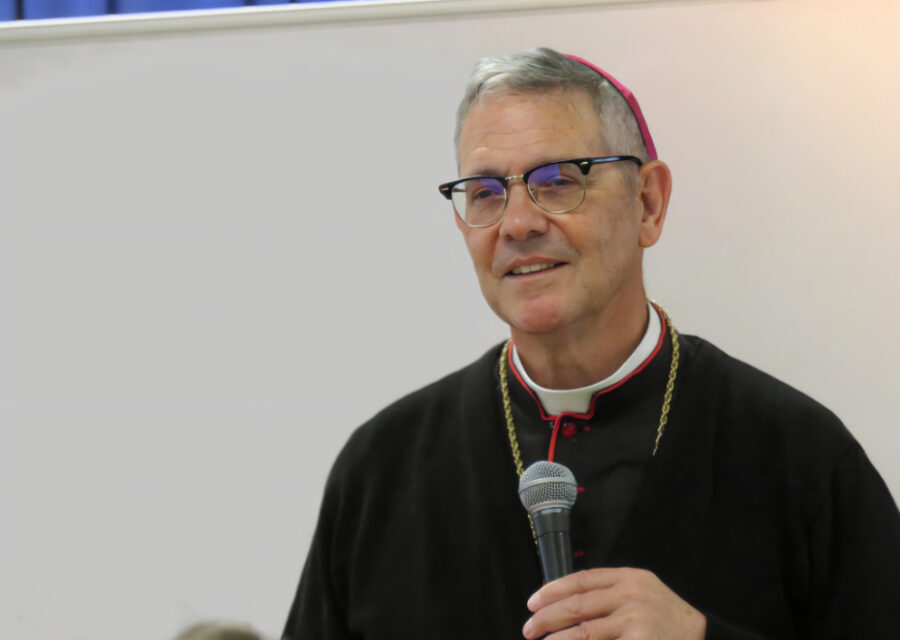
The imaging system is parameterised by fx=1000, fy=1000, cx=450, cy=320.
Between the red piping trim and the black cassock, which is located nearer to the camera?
the black cassock

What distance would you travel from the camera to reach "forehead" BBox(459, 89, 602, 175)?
2025mm

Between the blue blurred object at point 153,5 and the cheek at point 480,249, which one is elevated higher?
the blue blurred object at point 153,5

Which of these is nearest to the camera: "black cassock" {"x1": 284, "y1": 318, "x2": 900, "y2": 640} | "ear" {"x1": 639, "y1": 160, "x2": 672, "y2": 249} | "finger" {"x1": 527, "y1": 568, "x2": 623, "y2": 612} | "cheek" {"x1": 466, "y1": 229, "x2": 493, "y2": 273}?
"finger" {"x1": 527, "y1": 568, "x2": 623, "y2": 612}

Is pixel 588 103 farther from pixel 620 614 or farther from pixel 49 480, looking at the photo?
pixel 49 480

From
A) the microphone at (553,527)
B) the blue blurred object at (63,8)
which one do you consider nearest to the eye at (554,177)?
the microphone at (553,527)

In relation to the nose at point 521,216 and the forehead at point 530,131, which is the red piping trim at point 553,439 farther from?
the forehead at point 530,131

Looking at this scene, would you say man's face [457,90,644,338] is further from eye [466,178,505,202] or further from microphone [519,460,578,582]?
microphone [519,460,578,582]

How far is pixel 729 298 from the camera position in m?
2.40

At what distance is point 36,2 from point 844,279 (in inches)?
90.4

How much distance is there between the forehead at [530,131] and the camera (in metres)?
2.03

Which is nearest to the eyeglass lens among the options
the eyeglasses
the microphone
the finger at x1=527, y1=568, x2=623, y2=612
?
the eyeglasses

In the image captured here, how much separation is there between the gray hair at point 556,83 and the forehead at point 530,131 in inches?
0.7

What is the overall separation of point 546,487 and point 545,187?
2.13ft

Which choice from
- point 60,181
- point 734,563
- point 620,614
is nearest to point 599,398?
point 734,563
